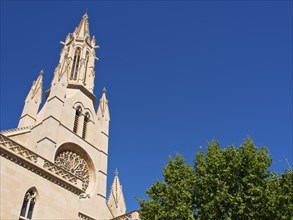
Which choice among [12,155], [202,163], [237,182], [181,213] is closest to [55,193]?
[12,155]

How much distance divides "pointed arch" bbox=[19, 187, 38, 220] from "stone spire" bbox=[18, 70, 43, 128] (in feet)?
59.8

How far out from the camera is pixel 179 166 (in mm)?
18234

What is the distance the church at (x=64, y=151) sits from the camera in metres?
14.7

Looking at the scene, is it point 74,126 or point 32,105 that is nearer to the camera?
point 74,126

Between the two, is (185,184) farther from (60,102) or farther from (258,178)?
(60,102)

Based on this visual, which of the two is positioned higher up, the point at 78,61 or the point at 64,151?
the point at 78,61

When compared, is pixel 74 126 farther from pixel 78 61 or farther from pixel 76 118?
Result: pixel 78 61

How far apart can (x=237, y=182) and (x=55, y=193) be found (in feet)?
29.3

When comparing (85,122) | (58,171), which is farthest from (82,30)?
(58,171)

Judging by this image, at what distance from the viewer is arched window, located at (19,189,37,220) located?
1426cm

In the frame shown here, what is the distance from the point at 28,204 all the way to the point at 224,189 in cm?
898

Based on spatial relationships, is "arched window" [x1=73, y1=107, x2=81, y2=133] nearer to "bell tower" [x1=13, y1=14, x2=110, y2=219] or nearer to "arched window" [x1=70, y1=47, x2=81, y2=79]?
"bell tower" [x1=13, y1=14, x2=110, y2=219]

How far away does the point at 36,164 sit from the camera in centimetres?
1560

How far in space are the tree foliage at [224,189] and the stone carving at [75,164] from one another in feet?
38.6
